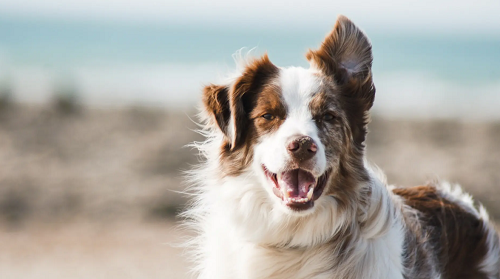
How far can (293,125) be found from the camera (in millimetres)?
4066

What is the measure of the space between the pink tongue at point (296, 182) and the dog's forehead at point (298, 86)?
0.44 m

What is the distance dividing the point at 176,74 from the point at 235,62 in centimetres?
2784

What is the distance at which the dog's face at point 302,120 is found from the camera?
13.2ft

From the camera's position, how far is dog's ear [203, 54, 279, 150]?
435 cm

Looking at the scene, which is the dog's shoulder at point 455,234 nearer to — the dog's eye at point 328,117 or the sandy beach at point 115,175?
the dog's eye at point 328,117

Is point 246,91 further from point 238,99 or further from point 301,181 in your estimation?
point 301,181

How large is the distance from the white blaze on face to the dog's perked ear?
0.16 metres

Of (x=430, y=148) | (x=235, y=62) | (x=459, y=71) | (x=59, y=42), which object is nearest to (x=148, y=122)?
(x=430, y=148)

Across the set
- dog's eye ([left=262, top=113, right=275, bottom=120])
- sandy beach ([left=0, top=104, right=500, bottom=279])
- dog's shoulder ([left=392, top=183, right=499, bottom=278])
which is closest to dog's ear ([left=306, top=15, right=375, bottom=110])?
dog's eye ([left=262, top=113, right=275, bottom=120])

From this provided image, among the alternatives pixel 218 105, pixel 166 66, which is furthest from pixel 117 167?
pixel 166 66

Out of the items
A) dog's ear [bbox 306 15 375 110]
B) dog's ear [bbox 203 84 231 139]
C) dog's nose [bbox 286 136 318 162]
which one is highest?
dog's ear [bbox 306 15 375 110]

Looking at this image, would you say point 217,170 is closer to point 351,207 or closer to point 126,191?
point 351,207

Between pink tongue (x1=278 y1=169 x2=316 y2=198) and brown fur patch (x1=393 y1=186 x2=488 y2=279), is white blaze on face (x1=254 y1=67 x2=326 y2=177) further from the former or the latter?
brown fur patch (x1=393 y1=186 x2=488 y2=279)

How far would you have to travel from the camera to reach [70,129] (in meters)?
14.7
